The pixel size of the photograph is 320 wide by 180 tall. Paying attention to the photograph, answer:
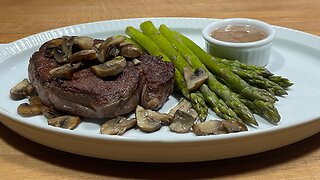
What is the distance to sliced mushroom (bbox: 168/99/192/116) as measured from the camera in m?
2.84

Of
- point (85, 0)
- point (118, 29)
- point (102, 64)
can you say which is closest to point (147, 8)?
point (85, 0)

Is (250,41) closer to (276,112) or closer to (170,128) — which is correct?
(276,112)

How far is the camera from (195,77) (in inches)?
121

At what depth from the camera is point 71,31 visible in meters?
3.88

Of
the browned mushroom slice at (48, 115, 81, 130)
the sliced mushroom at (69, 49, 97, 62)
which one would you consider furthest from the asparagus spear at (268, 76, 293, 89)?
the browned mushroom slice at (48, 115, 81, 130)

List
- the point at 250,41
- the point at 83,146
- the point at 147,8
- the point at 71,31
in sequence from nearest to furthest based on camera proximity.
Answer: the point at 83,146 < the point at 250,41 < the point at 71,31 < the point at 147,8

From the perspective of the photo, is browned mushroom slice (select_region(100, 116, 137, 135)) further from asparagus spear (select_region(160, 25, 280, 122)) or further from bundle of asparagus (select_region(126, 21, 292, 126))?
asparagus spear (select_region(160, 25, 280, 122))

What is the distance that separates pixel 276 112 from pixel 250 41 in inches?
35.3

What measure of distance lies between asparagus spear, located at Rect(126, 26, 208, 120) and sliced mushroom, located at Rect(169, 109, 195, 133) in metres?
0.13

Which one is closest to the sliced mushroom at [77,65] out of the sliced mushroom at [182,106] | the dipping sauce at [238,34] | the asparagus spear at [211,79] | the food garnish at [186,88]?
the food garnish at [186,88]

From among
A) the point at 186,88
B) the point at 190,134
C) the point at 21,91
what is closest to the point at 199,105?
the point at 186,88

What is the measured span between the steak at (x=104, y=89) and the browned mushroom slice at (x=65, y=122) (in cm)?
5

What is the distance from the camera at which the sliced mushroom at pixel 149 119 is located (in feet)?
8.61

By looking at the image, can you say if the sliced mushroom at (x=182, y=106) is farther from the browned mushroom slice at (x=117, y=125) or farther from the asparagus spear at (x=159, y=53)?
the browned mushroom slice at (x=117, y=125)
